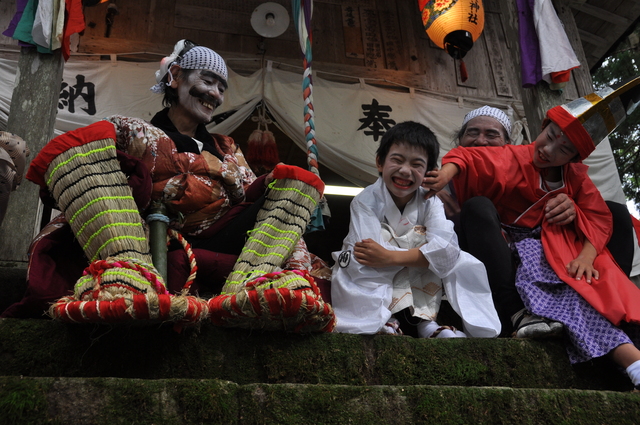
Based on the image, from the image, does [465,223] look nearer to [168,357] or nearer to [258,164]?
[168,357]

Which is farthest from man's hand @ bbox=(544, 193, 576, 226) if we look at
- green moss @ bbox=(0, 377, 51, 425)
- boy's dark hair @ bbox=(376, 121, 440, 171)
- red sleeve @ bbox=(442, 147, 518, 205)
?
green moss @ bbox=(0, 377, 51, 425)

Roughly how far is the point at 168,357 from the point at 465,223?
1.56 metres

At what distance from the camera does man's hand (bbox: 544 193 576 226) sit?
2.73 meters

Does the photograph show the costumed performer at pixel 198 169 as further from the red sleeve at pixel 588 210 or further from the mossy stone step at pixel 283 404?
the red sleeve at pixel 588 210

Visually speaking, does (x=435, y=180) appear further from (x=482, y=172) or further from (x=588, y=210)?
(x=588, y=210)

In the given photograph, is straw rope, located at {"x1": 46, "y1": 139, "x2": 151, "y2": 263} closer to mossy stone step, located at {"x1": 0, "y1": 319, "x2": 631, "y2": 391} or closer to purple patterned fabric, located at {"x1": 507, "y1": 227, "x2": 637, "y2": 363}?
mossy stone step, located at {"x1": 0, "y1": 319, "x2": 631, "y2": 391}

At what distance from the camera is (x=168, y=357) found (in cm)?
180

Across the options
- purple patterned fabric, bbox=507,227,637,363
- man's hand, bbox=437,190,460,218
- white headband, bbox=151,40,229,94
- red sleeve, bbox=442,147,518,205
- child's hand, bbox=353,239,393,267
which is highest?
white headband, bbox=151,40,229,94

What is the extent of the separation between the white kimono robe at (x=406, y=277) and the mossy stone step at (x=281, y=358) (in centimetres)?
25

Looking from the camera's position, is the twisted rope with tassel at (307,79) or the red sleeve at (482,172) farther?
the twisted rope with tassel at (307,79)

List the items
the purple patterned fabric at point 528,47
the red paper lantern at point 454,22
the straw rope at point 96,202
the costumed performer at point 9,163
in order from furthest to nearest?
the red paper lantern at point 454,22
the purple patterned fabric at point 528,47
the costumed performer at point 9,163
the straw rope at point 96,202

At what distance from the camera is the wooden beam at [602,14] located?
6.84 meters

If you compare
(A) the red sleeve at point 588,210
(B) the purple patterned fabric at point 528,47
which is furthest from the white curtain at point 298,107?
(A) the red sleeve at point 588,210

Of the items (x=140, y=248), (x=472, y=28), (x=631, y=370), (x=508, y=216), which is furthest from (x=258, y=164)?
(x=631, y=370)
